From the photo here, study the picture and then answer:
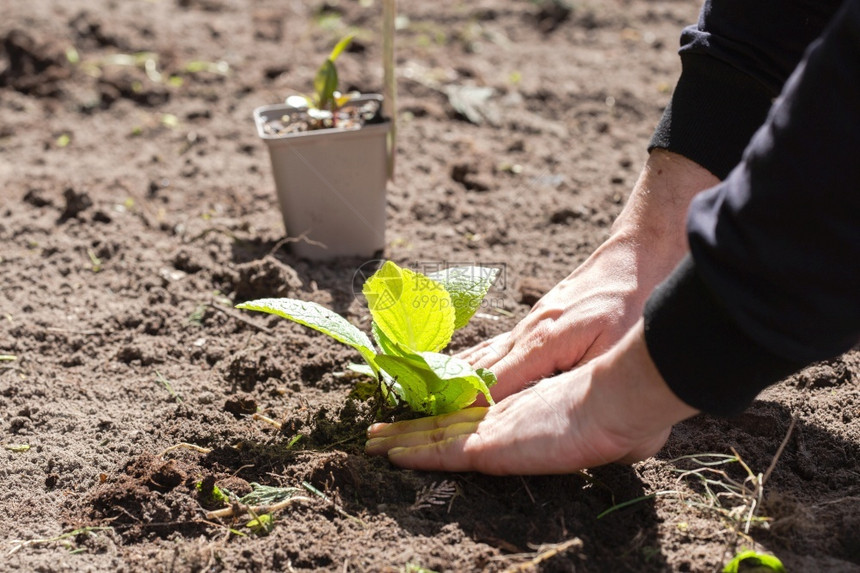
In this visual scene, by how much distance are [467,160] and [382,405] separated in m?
1.29

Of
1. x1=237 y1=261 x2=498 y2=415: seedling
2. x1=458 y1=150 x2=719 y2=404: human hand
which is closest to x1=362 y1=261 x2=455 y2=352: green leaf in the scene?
x1=237 y1=261 x2=498 y2=415: seedling

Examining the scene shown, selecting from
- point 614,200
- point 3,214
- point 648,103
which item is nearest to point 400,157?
point 614,200

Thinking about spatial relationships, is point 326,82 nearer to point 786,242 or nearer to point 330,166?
point 330,166

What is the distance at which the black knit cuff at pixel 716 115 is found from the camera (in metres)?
1.63

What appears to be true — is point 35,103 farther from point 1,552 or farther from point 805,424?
point 805,424

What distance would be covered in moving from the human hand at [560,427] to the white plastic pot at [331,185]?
0.84 meters

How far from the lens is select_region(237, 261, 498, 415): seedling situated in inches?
59.1

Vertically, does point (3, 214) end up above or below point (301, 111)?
below

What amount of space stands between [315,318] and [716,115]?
0.91 m

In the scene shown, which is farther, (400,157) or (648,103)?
(648,103)

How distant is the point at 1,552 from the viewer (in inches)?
54.5

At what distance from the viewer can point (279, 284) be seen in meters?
2.09

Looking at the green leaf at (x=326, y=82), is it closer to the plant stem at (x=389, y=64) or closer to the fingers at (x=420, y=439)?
the plant stem at (x=389, y=64)

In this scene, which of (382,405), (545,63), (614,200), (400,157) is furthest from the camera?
(545,63)
